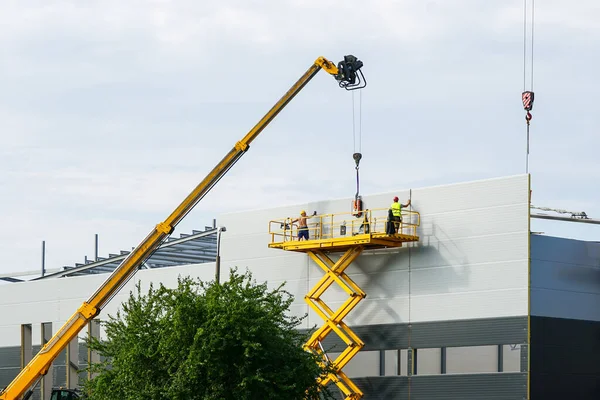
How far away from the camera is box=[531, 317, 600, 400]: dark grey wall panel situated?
43438mm

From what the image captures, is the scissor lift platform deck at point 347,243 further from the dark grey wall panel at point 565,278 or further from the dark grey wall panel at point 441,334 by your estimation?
the dark grey wall panel at point 565,278

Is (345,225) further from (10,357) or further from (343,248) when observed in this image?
(10,357)

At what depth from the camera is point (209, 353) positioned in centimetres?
4066

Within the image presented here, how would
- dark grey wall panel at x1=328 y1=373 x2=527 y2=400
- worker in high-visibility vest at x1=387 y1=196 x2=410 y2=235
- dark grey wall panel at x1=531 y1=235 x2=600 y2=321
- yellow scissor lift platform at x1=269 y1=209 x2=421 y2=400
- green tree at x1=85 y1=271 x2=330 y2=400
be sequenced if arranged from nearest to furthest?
green tree at x1=85 y1=271 x2=330 y2=400, dark grey wall panel at x1=328 y1=373 x2=527 y2=400, dark grey wall panel at x1=531 y1=235 x2=600 y2=321, worker in high-visibility vest at x1=387 y1=196 x2=410 y2=235, yellow scissor lift platform at x1=269 y1=209 x2=421 y2=400

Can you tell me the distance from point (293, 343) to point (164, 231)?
7.54 m

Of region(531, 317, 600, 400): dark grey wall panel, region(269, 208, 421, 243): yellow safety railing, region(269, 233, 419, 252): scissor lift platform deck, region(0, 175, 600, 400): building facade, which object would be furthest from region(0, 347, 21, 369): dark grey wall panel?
region(531, 317, 600, 400): dark grey wall panel

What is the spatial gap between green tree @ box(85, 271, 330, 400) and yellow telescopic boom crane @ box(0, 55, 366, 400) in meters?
2.50

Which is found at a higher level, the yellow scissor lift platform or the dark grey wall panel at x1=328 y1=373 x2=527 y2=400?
the yellow scissor lift platform

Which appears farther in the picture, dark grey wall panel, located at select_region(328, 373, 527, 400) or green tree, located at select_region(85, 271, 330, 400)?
dark grey wall panel, located at select_region(328, 373, 527, 400)

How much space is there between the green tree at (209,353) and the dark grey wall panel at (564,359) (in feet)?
27.0

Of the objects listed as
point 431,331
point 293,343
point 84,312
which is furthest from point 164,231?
point 431,331

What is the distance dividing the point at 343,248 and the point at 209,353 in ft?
32.9

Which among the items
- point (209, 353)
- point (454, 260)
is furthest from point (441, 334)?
point (209, 353)

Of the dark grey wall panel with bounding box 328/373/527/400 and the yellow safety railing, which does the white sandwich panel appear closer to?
the yellow safety railing
